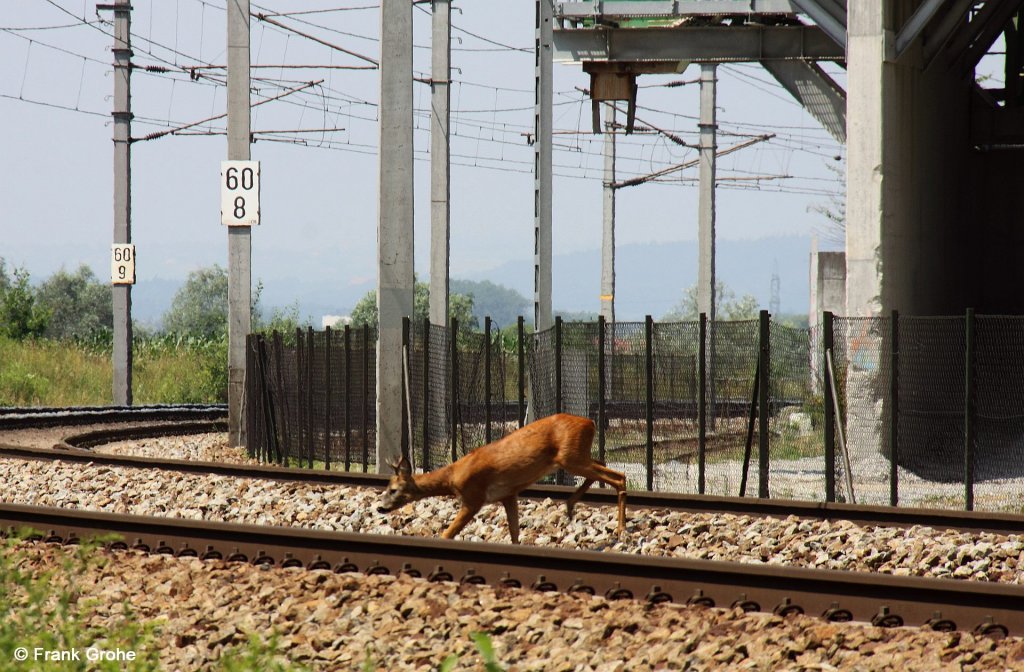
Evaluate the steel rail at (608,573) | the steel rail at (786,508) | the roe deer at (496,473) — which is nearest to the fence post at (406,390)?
the steel rail at (786,508)

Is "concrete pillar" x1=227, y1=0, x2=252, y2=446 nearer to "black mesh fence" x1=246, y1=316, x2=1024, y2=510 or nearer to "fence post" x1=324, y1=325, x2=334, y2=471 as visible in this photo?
"black mesh fence" x1=246, y1=316, x2=1024, y2=510

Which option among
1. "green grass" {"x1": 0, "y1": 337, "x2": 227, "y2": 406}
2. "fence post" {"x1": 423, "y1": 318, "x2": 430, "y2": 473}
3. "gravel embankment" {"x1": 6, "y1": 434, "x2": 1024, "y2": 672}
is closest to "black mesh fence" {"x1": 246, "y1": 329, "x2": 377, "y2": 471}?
"fence post" {"x1": 423, "y1": 318, "x2": 430, "y2": 473}

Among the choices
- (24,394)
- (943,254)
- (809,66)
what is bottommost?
(24,394)

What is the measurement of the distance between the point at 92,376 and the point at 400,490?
35336mm

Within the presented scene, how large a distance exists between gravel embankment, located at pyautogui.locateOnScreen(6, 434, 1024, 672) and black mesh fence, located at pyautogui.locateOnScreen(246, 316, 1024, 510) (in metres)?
3.97

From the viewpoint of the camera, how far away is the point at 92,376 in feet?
141

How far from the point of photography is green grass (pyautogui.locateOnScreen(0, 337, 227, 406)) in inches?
1551

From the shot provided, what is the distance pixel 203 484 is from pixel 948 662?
9.57 metres

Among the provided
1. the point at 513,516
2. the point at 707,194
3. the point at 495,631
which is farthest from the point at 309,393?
the point at 707,194

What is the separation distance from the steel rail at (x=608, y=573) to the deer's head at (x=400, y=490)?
1.14 metres

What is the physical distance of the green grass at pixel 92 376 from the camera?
39406 mm

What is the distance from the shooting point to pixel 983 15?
72.4 ft

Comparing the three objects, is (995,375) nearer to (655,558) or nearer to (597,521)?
(597,521)

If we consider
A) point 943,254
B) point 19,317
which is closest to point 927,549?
point 943,254
